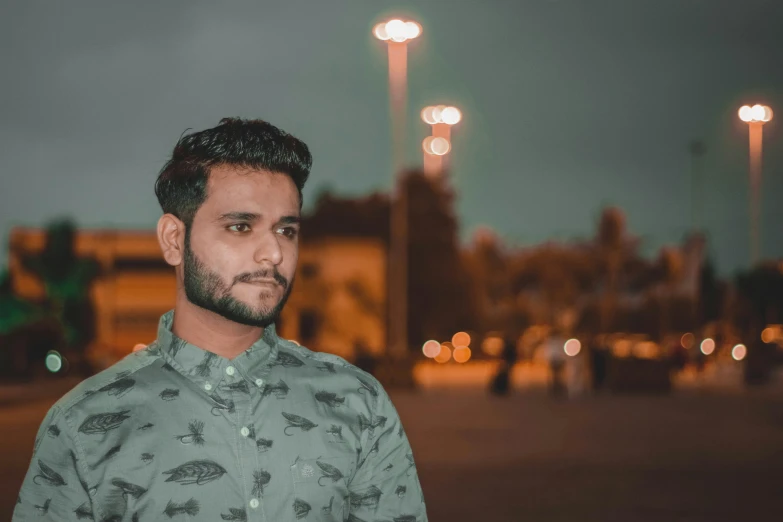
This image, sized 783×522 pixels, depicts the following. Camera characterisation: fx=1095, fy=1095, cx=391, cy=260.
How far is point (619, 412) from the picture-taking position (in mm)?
24359

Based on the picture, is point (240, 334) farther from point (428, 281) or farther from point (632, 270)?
point (632, 270)

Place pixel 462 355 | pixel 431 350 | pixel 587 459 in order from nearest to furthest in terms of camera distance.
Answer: pixel 587 459 < pixel 431 350 < pixel 462 355

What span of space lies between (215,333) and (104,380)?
13.6 inches

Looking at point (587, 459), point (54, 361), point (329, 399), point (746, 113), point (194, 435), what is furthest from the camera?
point (54, 361)

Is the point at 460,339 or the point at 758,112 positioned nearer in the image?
the point at 758,112

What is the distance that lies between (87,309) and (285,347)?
7211 centimetres

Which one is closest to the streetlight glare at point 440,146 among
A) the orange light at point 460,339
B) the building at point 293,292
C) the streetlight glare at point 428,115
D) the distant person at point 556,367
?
the streetlight glare at point 428,115

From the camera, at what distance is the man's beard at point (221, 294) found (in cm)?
300

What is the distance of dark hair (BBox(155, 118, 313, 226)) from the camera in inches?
120

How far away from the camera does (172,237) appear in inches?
125

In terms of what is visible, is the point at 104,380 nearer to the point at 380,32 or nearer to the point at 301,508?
the point at 301,508

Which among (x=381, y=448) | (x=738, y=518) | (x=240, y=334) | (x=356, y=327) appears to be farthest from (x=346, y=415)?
(x=356, y=327)

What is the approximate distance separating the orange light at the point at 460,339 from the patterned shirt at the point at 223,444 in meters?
68.0

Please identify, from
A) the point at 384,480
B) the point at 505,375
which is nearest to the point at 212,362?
the point at 384,480
